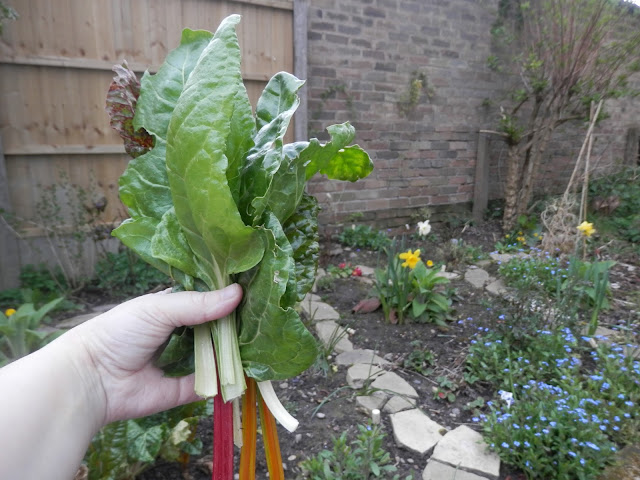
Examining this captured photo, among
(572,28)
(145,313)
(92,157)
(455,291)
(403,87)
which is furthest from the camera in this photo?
(403,87)

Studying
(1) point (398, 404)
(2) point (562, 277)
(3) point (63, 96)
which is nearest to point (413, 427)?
(1) point (398, 404)

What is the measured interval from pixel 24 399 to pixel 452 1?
21.1 ft

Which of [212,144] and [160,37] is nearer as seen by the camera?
[212,144]

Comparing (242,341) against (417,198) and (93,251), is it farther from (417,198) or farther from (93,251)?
(417,198)

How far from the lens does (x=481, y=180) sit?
6289 mm

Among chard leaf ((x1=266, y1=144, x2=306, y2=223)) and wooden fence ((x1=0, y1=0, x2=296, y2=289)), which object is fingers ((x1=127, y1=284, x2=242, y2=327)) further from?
wooden fence ((x1=0, y1=0, x2=296, y2=289))

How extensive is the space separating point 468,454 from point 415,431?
27 cm

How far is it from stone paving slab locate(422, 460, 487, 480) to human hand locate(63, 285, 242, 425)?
1.15m

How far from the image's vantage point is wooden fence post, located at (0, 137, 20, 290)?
345cm

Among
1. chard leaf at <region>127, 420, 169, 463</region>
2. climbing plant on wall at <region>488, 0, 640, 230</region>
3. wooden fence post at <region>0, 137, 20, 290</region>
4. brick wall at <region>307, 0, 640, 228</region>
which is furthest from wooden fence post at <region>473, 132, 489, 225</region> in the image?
chard leaf at <region>127, 420, 169, 463</region>

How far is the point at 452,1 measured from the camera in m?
5.74

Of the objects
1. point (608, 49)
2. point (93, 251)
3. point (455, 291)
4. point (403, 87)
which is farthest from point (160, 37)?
point (608, 49)

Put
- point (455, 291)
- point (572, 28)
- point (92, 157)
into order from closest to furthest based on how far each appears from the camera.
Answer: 1. point (455, 291)
2. point (92, 157)
3. point (572, 28)

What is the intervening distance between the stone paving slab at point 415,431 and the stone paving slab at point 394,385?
14cm
